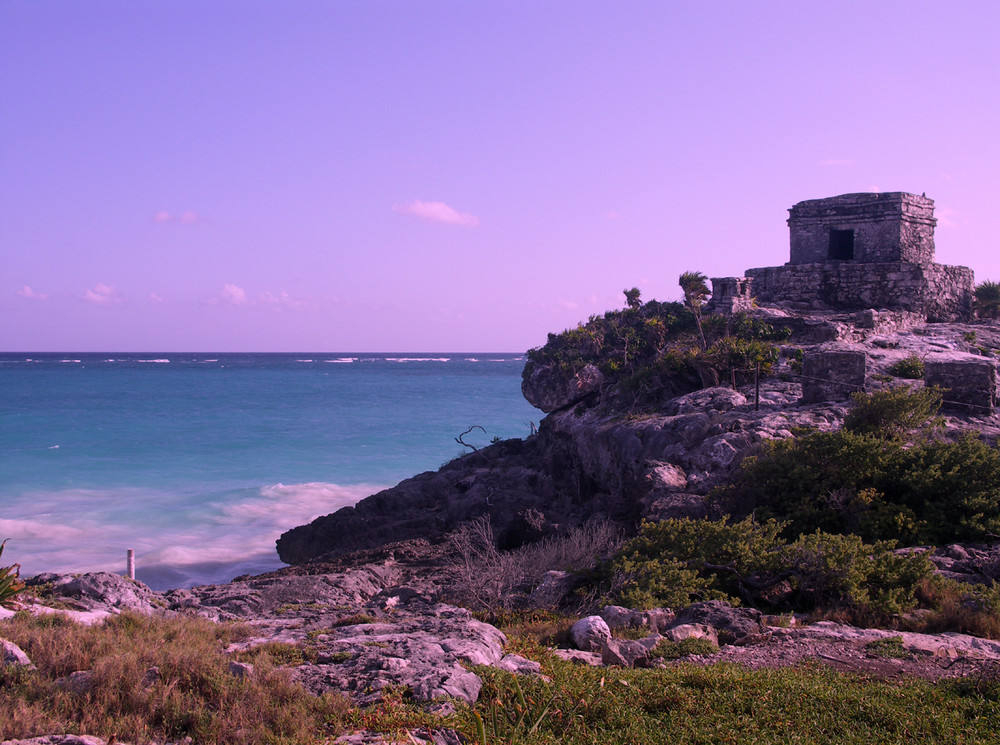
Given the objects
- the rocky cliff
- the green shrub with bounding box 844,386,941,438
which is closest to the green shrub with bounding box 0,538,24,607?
the rocky cliff

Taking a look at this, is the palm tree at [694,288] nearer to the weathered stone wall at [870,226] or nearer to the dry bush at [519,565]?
the weathered stone wall at [870,226]

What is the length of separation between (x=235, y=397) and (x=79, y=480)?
3806 centimetres

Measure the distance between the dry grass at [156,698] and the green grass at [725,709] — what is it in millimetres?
1104

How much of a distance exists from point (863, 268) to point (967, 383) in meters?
6.01

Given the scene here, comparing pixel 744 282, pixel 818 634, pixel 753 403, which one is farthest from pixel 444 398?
pixel 818 634

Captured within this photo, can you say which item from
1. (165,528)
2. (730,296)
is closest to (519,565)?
(730,296)

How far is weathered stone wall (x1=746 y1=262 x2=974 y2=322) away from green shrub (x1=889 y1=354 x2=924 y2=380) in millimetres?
4240

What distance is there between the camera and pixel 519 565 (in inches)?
411

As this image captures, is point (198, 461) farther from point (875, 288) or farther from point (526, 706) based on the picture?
point (526, 706)

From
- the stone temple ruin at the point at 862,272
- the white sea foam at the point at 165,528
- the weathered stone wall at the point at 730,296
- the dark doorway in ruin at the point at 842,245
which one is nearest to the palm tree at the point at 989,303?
the stone temple ruin at the point at 862,272

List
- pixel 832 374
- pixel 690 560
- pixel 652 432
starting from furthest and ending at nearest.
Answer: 1. pixel 652 432
2. pixel 832 374
3. pixel 690 560

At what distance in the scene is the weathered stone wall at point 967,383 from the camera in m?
12.7

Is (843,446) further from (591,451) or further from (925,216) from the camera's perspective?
(925,216)

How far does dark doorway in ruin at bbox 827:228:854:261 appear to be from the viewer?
19031mm
